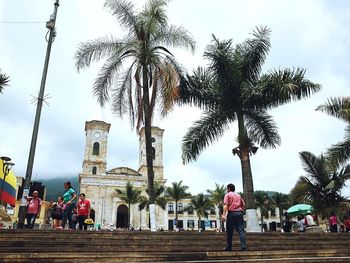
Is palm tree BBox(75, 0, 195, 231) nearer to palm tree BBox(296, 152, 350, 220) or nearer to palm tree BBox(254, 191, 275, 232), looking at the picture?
palm tree BBox(296, 152, 350, 220)

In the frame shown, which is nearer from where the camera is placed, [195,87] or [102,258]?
[102,258]

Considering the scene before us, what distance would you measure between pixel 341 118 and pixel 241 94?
15.9 ft

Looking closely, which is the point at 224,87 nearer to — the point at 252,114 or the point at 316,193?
the point at 252,114

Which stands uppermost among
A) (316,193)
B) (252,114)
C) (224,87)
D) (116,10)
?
(116,10)

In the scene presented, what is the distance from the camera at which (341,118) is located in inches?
630

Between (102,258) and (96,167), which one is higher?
(96,167)

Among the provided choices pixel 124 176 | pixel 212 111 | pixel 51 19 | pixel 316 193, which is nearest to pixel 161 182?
pixel 124 176

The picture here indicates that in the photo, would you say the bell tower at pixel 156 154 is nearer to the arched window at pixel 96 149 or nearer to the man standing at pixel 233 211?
the arched window at pixel 96 149

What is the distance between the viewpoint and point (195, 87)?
634 inches

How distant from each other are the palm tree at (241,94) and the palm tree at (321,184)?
6.62 meters

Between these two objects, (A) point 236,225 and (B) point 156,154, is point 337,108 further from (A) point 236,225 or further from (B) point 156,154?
(B) point 156,154

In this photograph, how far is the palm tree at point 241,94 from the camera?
15180 mm

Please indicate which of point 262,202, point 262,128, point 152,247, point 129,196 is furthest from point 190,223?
point 152,247

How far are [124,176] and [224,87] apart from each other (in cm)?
4230
